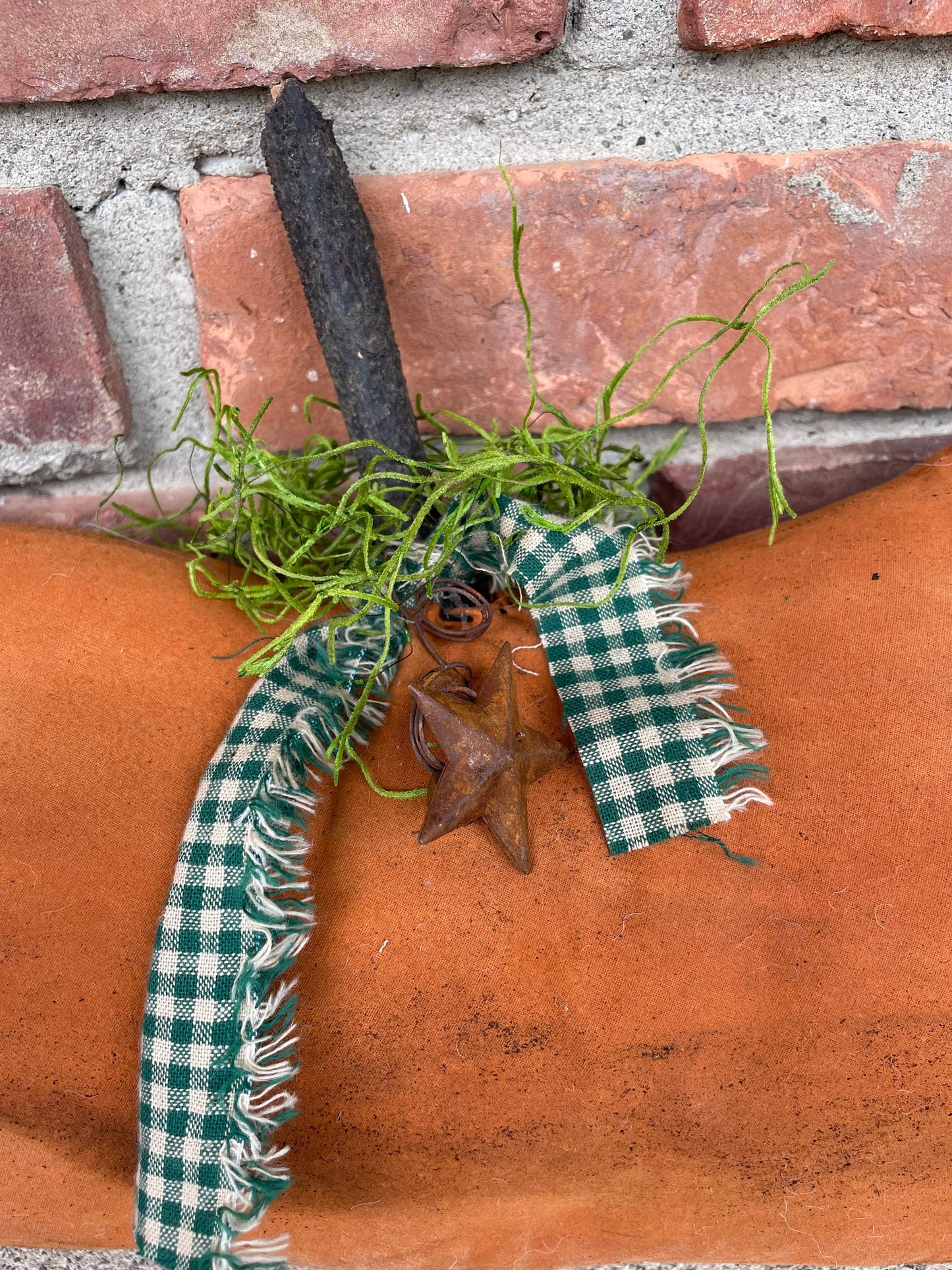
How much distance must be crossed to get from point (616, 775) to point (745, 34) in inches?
14.9

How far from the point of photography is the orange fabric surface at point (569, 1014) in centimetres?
42

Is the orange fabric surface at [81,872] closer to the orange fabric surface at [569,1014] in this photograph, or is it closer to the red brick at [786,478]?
the orange fabric surface at [569,1014]

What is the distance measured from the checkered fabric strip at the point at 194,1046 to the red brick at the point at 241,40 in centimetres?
37

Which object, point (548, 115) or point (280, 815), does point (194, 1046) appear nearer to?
point (280, 815)

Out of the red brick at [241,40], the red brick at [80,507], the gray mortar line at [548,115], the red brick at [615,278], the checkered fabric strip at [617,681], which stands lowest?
the checkered fabric strip at [617,681]

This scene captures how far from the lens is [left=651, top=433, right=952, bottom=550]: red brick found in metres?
0.58

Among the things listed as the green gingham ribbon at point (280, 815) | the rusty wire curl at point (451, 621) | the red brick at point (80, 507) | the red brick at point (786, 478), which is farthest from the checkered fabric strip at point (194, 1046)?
the red brick at point (786, 478)

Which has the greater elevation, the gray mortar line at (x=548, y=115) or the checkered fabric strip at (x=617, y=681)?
the gray mortar line at (x=548, y=115)

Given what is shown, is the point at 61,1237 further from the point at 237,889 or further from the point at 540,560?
the point at 540,560

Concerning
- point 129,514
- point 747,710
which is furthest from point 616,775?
point 129,514

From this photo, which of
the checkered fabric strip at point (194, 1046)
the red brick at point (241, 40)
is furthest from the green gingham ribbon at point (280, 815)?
the red brick at point (241, 40)

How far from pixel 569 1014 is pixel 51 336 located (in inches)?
17.9

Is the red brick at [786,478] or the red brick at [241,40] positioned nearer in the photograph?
the red brick at [241,40]

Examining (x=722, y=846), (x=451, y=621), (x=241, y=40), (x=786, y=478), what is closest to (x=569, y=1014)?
(x=722, y=846)
